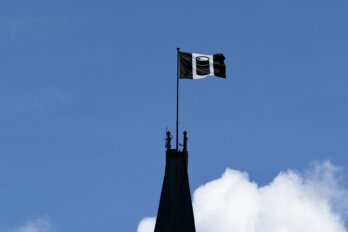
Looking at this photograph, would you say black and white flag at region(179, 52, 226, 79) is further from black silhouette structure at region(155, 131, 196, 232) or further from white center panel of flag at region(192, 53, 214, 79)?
black silhouette structure at region(155, 131, 196, 232)

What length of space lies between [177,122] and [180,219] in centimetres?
981

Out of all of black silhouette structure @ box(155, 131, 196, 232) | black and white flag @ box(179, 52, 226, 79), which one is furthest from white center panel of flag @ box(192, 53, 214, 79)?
black silhouette structure @ box(155, 131, 196, 232)

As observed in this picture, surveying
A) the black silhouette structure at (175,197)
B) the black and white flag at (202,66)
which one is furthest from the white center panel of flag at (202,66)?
the black silhouette structure at (175,197)

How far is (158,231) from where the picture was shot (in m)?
98.6

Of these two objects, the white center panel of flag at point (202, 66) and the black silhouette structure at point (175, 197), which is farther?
the white center panel of flag at point (202, 66)

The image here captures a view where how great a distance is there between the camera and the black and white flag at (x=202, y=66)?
99438 millimetres

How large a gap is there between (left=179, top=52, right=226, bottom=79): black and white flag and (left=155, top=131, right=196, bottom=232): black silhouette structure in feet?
21.7

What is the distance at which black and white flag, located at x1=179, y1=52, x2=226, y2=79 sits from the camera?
326 ft

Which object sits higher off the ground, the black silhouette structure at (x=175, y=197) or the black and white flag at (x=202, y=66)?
the black and white flag at (x=202, y=66)

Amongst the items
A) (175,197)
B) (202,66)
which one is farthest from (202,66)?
(175,197)

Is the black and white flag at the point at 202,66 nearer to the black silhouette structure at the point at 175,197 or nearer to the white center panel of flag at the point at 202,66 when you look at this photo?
the white center panel of flag at the point at 202,66

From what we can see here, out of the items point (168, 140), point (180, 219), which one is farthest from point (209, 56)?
point (180, 219)

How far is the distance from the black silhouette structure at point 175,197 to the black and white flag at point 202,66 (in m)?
6.62

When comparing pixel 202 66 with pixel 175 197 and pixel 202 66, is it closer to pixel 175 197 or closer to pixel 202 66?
pixel 202 66
